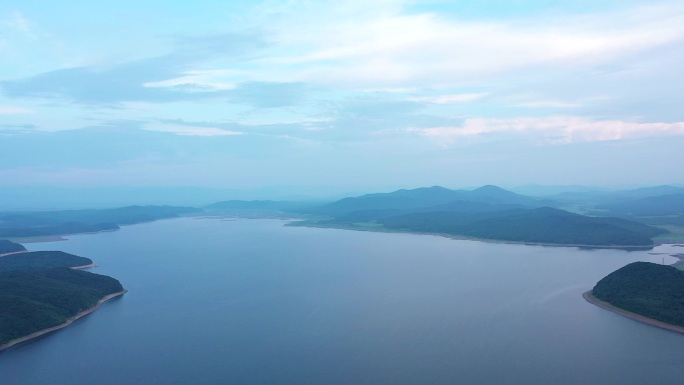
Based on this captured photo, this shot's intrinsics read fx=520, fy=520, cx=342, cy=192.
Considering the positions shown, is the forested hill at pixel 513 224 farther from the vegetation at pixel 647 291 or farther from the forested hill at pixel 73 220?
the forested hill at pixel 73 220

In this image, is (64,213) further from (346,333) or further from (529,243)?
(346,333)

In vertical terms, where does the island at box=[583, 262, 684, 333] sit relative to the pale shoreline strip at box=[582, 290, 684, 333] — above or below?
above

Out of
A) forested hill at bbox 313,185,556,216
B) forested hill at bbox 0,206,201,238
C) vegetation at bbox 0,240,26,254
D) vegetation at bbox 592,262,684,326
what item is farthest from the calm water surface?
forested hill at bbox 313,185,556,216

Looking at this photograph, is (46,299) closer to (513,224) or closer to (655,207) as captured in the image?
(513,224)

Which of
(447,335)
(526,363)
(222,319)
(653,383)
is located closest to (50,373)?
(222,319)

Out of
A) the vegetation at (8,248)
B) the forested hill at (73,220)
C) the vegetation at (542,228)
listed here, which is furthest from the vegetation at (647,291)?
the forested hill at (73,220)

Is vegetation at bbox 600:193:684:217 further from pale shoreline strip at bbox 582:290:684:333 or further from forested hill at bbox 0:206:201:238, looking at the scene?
forested hill at bbox 0:206:201:238

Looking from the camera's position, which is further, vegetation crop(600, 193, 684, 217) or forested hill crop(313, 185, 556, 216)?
forested hill crop(313, 185, 556, 216)

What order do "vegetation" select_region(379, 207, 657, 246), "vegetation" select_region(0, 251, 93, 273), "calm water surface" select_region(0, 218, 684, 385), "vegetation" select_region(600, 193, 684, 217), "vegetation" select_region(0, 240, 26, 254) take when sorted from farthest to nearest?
"vegetation" select_region(600, 193, 684, 217) < "vegetation" select_region(379, 207, 657, 246) < "vegetation" select_region(0, 240, 26, 254) < "vegetation" select_region(0, 251, 93, 273) < "calm water surface" select_region(0, 218, 684, 385)
